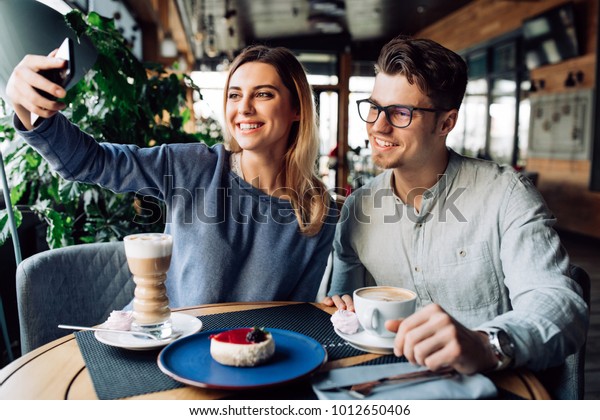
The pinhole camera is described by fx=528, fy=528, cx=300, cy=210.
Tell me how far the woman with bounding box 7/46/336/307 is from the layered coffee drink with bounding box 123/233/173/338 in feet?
1.31

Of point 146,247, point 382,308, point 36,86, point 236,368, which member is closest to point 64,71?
point 36,86

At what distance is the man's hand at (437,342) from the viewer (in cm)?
83

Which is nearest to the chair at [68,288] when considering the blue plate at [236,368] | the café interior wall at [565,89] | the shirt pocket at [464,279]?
the blue plate at [236,368]

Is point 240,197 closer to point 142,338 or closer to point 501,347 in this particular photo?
point 142,338

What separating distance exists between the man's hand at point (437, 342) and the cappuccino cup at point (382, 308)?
103 millimetres

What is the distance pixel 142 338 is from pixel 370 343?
436mm

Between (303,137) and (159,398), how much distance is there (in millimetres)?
1059

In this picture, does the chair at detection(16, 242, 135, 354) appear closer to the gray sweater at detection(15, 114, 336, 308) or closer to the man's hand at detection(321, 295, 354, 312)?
the gray sweater at detection(15, 114, 336, 308)

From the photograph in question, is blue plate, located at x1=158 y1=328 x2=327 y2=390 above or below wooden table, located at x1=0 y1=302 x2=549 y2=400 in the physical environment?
above

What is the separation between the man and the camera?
1.34 metres

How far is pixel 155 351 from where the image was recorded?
39.0 inches

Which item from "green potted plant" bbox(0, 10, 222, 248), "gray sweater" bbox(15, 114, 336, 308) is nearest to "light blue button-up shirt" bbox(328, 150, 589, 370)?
"gray sweater" bbox(15, 114, 336, 308)

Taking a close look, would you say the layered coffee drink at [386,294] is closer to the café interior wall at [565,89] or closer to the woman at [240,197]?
the woman at [240,197]

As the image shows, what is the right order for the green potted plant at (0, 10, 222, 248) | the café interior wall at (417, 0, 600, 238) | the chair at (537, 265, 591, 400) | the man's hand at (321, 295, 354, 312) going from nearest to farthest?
the chair at (537, 265, 591, 400)
the man's hand at (321, 295, 354, 312)
the green potted plant at (0, 10, 222, 248)
the café interior wall at (417, 0, 600, 238)
